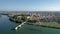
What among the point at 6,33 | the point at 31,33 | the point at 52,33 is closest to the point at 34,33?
the point at 31,33

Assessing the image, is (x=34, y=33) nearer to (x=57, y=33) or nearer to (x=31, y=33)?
(x=31, y=33)

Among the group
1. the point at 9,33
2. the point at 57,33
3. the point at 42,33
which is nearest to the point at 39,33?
the point at 42,33

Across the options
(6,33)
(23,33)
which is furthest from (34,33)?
(6,33)

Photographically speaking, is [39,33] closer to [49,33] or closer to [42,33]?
[42,33]

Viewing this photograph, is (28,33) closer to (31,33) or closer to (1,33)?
(31,33)

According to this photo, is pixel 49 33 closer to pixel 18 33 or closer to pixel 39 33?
pixel 39 33
